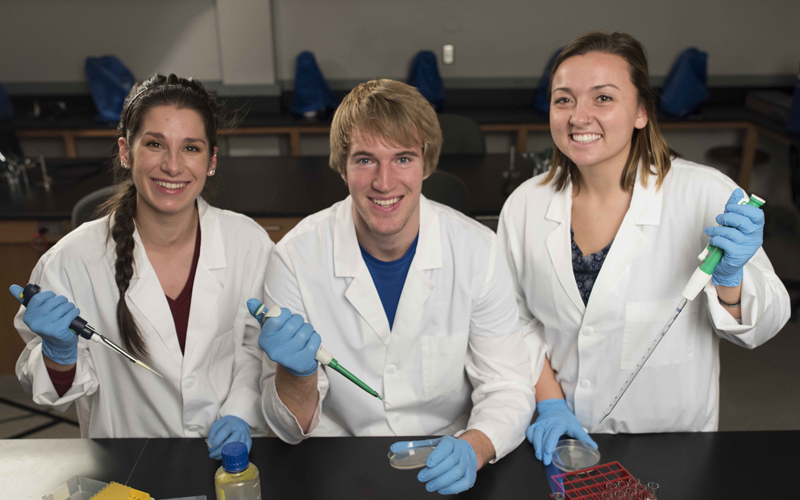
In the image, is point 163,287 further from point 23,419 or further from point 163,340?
point 23,419

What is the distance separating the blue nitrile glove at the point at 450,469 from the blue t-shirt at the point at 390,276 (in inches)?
13.8

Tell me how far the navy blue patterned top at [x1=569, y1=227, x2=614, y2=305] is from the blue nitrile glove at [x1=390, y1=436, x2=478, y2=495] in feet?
1.64

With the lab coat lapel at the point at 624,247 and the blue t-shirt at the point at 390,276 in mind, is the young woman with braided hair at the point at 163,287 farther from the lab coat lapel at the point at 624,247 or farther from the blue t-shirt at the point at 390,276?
the lab coat lapel at the point at 624,247

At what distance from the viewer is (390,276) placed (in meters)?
1.42

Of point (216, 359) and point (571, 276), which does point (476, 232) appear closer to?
point (571, 276)

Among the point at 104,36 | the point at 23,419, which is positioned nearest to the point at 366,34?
the point at 104,36

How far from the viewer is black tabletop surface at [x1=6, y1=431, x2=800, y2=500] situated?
3.67 feet

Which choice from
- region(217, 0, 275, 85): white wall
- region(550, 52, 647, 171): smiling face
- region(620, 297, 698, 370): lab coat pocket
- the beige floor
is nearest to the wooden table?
region(217, 0, 275, 85): white wall

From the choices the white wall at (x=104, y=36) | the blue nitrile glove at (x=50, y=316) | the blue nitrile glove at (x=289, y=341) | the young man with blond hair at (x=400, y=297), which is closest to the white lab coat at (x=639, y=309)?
the young man with blond hair at (x=400, y=297)

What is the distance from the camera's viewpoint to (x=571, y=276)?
145cm

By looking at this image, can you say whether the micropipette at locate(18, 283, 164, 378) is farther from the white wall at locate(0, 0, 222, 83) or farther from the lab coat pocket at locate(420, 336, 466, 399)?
the white wall at locate(0, 0, 222, 83)

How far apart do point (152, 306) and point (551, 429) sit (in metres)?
0.92

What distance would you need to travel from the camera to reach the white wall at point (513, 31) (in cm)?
448

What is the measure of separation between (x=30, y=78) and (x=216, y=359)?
162 inches
